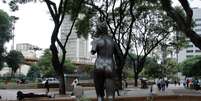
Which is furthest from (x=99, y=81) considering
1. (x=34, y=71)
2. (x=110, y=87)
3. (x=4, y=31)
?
(x=34, y=71)

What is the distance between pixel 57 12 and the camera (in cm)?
2752

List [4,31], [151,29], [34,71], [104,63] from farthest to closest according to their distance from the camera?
[34,71] → [4,31] → [151,29] → [104,63]

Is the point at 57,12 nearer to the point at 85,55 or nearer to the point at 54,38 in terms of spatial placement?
the point at 54,38

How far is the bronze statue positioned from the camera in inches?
347

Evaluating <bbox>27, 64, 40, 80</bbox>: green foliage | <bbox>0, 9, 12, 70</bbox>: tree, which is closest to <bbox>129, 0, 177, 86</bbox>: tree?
<bbox>0, 9, 12, 70</bbox>: tree

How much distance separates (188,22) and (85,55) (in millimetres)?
140419

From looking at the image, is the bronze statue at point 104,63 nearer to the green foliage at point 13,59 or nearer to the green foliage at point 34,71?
the green foliage at point 13,59

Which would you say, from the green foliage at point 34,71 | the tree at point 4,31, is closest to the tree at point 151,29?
the tree at point 4,31

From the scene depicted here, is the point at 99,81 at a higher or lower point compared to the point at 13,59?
lower

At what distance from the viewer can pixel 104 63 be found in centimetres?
882

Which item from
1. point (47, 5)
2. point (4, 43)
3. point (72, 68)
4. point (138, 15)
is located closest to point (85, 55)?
point (72, 68)

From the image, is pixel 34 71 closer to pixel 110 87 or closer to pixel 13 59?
pixel 13 59

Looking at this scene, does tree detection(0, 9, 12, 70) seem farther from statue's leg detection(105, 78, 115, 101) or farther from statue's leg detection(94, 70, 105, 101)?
statue's leg detection(105, 78, 115, 101)

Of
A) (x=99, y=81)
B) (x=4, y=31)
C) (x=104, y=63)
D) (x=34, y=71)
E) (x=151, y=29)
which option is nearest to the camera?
(x=104, y=63)
